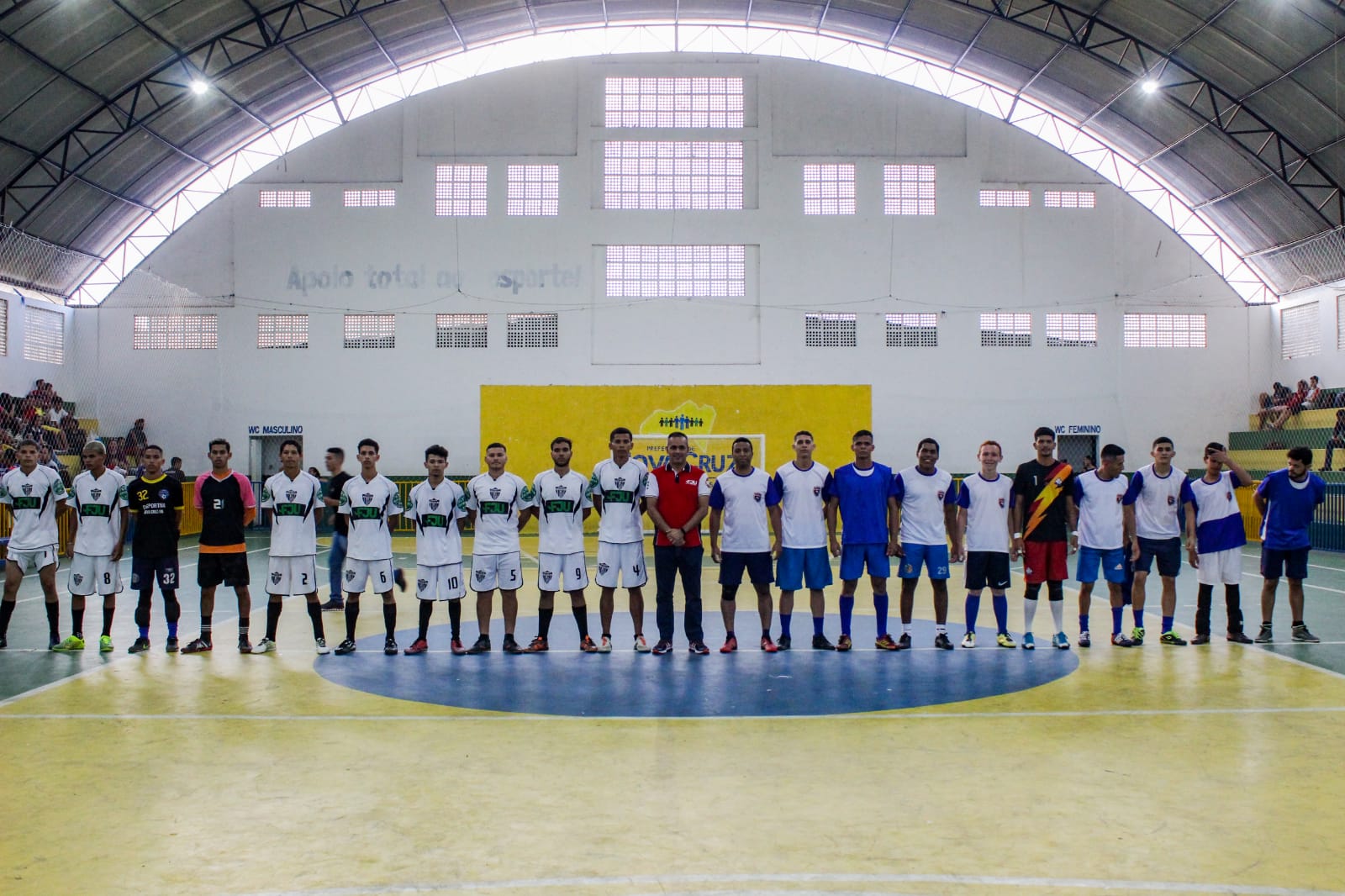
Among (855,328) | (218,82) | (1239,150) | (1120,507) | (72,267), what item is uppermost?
(218,82)

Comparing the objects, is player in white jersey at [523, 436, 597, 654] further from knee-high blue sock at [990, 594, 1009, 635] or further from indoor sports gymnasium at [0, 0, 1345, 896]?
knee-high blue sock at [990, 594, 1009, 635]

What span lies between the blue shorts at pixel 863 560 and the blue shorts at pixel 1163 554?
8.14 feet

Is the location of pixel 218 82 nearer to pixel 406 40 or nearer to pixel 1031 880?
pixel 406 40

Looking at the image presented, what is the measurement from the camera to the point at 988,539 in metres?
9.37

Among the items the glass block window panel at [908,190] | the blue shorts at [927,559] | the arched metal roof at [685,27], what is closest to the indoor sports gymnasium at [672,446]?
the blue shorts at [927,559]

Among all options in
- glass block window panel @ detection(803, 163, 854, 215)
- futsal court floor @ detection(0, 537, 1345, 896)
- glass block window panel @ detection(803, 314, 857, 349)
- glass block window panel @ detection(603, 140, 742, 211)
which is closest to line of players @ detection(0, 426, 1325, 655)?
futsal court floor @ detection(0, 537, 1345, 896)

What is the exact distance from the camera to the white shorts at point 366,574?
916cm

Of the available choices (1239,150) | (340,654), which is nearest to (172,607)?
(340,654)

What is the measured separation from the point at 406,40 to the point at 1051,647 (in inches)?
910

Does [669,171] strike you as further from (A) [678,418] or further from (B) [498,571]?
(B) [498,571]

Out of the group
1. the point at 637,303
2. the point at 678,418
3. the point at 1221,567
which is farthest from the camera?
the point at 637,303

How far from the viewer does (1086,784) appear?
536 cm

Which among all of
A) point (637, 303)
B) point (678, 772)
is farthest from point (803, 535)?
point (637, 303)

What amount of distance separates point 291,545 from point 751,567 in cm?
426
